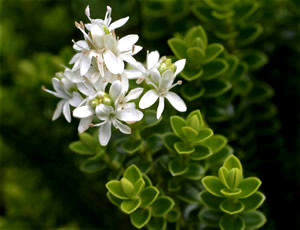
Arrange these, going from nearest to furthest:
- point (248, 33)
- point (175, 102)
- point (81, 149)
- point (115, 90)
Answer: point (115, 90), point (175, 102), point (81, 149), point (248, 33)

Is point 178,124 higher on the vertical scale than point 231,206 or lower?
higher

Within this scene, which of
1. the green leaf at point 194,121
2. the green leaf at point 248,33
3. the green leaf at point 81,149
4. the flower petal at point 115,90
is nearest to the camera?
the flower petal at point 115,90

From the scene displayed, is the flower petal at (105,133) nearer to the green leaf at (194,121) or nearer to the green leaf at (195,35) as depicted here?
the green leaf at (194,121)

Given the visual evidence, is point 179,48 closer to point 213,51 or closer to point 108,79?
point 213,51

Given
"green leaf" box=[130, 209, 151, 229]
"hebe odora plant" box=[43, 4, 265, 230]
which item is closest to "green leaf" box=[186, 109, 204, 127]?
"hebe odora plant" box=[43, 4, 265, 230]

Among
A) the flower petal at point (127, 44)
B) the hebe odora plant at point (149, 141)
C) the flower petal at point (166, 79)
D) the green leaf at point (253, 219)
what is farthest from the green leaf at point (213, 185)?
the flower petal at point (127, 44)

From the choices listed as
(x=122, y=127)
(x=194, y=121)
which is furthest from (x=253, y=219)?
(x=122, y=127)

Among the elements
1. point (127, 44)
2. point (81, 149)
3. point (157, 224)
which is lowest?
point (157, 224)

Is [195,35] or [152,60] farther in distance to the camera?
[195,35]
